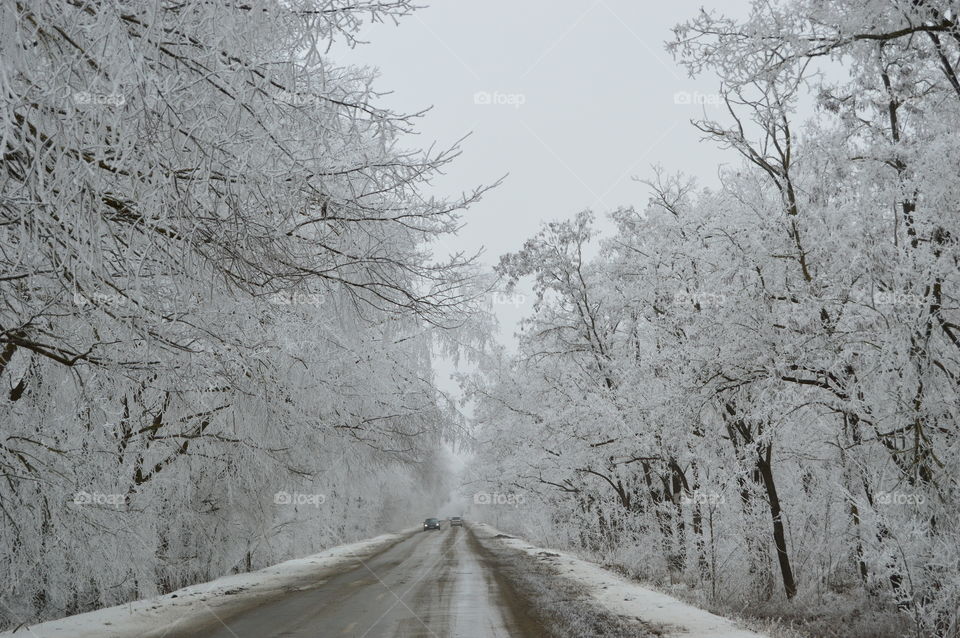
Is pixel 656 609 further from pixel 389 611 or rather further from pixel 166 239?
pixel 166 239

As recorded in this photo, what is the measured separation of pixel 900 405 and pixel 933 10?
431 cm

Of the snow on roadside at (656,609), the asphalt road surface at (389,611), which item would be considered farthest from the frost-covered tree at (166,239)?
the snow on roadside at (656,609)

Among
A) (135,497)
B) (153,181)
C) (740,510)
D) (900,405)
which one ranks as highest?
(153,181)

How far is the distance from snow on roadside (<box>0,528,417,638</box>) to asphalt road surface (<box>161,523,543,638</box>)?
65 centimetres

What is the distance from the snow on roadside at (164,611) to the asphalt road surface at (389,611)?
25.4 inches

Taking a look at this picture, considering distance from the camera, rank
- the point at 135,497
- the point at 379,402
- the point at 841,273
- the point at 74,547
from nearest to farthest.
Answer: the point at 74,547
the point at 841,273
the point at 135,497
the point at 379,402

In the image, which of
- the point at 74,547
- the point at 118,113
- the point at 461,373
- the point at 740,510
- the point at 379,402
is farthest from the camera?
the point at 461,373

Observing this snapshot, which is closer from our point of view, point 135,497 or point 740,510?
point 135,497

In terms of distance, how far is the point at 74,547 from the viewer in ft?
25.6

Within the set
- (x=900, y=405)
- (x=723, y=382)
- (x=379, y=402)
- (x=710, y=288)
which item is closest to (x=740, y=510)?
(x=723, y=382)

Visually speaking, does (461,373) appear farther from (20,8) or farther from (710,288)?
(20,8)

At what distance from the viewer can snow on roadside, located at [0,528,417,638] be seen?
936cm

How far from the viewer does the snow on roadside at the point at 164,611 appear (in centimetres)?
936

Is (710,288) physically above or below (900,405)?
above
